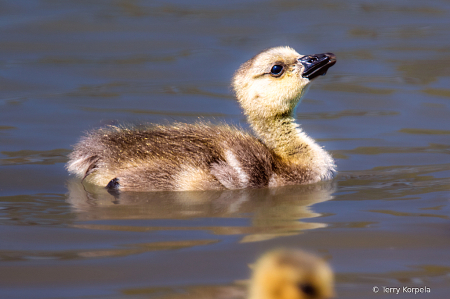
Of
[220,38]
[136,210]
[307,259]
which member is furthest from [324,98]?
[307,259]

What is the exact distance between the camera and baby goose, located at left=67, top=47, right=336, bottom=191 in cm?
461

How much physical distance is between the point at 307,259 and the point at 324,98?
14.4 feet

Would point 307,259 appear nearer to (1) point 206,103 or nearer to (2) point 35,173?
(2) point 35,173

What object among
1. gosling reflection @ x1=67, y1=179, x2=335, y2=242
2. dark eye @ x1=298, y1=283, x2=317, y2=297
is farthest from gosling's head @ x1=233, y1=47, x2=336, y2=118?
dark eye @ x1=298, y1=283, x2=317, y2=297

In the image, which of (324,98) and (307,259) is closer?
(307,259)

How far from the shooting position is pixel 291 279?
246 cm

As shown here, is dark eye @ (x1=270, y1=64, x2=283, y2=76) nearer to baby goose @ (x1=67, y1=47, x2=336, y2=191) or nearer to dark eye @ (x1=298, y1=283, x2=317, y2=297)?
baby goose @ (x1=67, y1=47, x2=336, y2=191)

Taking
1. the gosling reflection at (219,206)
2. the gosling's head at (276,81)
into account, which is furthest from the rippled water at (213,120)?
the gosling's head at (276,81)

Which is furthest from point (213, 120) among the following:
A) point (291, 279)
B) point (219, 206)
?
point (291, 279)

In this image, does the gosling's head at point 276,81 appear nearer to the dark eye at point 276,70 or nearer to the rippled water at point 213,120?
the dark eye at point 276,70

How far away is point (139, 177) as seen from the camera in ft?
15.2

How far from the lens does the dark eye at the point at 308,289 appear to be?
2.28m

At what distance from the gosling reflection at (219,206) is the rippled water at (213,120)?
2cm

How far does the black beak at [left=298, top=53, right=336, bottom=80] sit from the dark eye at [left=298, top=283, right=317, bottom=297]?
115 inches
